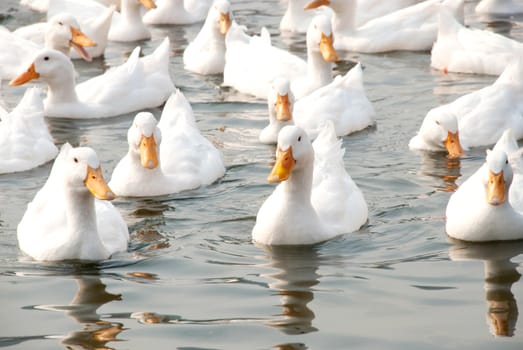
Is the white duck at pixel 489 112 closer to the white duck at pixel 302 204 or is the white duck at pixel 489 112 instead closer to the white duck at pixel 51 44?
the white duck at pixel 302 204

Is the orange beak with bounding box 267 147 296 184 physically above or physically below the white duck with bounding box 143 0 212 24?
below

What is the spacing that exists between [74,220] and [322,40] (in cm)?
571

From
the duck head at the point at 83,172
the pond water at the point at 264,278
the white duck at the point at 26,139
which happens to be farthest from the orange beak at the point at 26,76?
the duck head at the point at 83,172

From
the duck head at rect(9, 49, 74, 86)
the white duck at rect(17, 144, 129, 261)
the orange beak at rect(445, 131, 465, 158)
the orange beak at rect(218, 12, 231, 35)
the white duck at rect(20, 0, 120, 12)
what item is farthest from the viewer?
the white duck at rect(20, 0, 120, 12)

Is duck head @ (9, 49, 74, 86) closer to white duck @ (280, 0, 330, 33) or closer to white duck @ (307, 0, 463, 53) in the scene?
white duck @ (307, 0, 463, 53)

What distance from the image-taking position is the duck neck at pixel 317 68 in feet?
48.9

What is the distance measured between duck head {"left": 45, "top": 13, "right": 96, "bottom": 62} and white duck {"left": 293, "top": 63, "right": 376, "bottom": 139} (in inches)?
138

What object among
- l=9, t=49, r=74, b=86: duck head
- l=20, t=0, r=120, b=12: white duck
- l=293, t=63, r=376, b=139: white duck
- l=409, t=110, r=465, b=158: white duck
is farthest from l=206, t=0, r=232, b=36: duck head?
l=20, t=0, r=120, b=12: white duck

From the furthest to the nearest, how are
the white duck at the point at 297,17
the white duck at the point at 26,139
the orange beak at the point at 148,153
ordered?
1. the white duck at the point at 297,17
2. the white duck at the point at 26,139
3. the orange beak at the point at 148,153

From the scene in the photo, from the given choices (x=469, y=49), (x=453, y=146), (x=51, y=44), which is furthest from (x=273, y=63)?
(x=453, y=146)

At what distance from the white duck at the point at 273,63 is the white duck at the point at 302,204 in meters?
4.26

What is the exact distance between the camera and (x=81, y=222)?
32.2 ft

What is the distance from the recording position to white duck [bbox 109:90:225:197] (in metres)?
11.5

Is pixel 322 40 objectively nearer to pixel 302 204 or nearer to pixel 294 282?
pixel 302 204
